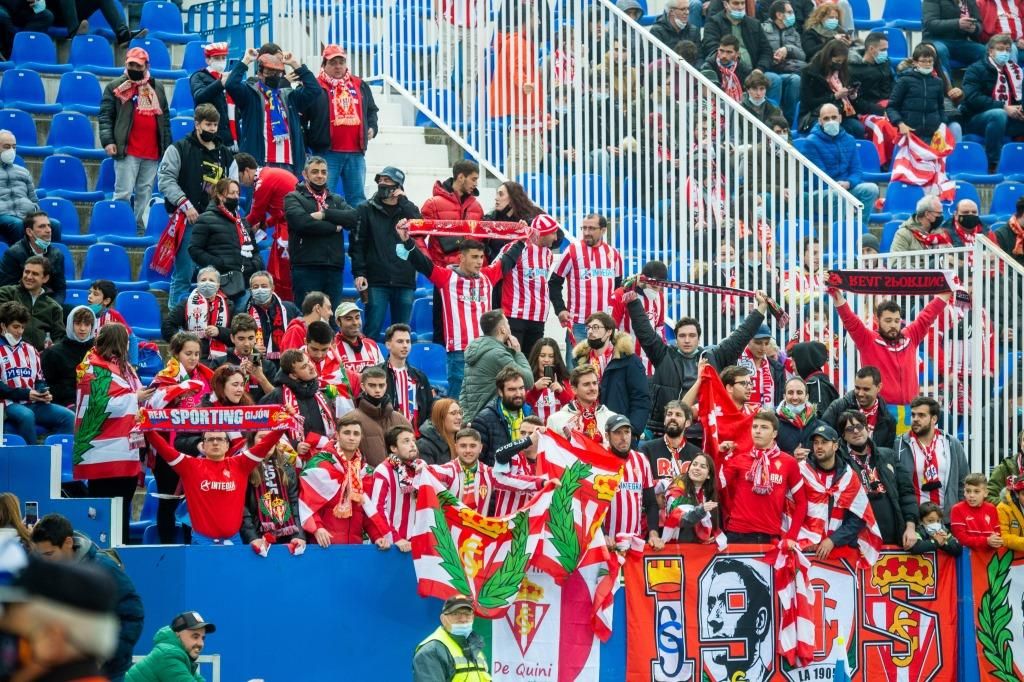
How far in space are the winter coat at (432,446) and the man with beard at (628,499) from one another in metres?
1.13

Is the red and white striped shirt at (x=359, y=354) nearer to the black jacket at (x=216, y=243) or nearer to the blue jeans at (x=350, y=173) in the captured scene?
the black jacket at (x=216, y=243)

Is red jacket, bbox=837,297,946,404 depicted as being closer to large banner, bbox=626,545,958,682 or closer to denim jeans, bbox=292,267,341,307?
large banner, bbox=626,545,958,682

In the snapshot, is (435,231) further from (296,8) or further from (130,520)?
(296,8)

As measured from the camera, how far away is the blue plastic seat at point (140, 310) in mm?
16562

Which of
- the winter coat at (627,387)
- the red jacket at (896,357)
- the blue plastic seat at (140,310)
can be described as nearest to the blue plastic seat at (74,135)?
the blue plastic seat at (140,310)

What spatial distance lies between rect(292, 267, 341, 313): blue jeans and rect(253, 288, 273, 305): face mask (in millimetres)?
1116

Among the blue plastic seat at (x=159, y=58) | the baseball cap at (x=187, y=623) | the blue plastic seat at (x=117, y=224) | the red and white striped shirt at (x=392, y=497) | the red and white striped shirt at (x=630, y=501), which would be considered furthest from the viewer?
the blue plastic seat at (x=159, y=58)

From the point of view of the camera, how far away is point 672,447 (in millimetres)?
14664

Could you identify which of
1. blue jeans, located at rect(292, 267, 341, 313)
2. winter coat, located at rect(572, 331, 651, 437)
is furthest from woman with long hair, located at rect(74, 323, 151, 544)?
winter coat, located at rect(572, 331, 651, 437)

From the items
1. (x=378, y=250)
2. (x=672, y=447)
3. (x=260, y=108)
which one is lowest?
(x=672, y=447)

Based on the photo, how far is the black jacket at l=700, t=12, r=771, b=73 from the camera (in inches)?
844

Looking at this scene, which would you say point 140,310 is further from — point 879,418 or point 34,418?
point 879,418

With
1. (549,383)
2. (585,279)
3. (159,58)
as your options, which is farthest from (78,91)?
(549,383)

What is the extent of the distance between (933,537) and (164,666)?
6.10 meters
